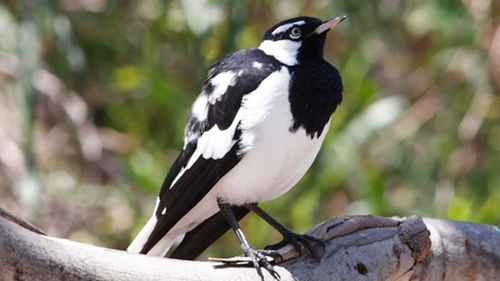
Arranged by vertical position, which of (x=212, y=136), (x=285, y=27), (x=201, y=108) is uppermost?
(x=285, y=27)

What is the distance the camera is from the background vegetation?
13.4 feet

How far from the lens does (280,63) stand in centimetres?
261

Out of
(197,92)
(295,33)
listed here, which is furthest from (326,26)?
(197,92)

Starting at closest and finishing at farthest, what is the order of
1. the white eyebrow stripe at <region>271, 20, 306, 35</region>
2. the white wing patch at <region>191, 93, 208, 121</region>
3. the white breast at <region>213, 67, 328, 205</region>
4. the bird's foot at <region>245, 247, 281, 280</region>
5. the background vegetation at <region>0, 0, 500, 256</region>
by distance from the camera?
the bird's foot at <region>245, 247, 281, 280</region> → the white breast at <region>213, 67, 328, 205</region> → the white wing patch at <region>191, 93, 208, 121</region> → the white eyebrow stripe at <region>271, 20, 306, 35</region> → the background vegetation at <region>0, 0, 500, 256</region>

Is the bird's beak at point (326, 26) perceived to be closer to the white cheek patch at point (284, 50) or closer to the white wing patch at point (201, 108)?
the white cheek patch at point (284, 50)

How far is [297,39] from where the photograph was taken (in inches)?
108

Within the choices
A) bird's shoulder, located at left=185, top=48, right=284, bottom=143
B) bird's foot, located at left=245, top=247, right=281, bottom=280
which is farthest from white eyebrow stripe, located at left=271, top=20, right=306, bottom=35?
bird's foot, located at left=245, top=247, right=281, bottom=280

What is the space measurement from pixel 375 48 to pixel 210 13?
2.96 ft

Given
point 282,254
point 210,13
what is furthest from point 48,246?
point 210,13

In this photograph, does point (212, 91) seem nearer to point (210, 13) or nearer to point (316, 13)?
point (210, 13)

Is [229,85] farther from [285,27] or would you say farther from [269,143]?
[285,27]

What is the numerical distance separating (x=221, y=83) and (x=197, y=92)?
1.94 m

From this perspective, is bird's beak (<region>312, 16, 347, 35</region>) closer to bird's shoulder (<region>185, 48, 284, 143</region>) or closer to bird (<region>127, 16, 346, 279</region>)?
bird (<region>127, 16, 346, 279</region>)

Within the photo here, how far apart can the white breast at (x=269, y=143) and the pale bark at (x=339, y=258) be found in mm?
154
